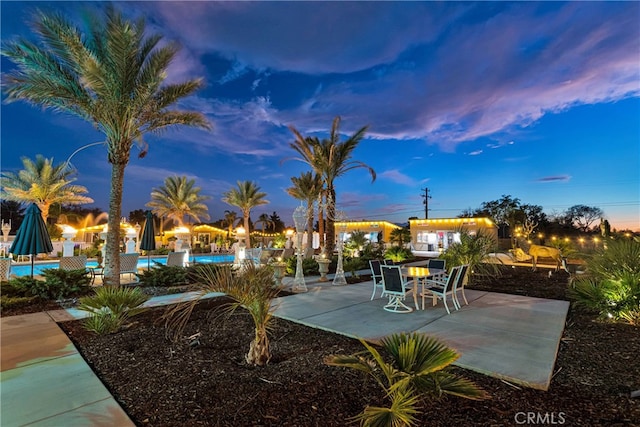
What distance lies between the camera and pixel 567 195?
33.9 m

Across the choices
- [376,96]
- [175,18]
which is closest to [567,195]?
[376,96]

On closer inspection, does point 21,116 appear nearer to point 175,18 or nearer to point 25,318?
point 175,18

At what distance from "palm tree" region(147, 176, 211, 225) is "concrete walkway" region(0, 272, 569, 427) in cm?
1947

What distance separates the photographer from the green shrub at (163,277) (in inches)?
344

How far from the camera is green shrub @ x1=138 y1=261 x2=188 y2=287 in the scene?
344 inches

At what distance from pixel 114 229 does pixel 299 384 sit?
25.4 feet

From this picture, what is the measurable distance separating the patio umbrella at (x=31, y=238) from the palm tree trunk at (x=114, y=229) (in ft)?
4.23

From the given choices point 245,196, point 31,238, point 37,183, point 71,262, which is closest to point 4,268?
point 71,262

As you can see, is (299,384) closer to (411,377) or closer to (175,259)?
(411,377)

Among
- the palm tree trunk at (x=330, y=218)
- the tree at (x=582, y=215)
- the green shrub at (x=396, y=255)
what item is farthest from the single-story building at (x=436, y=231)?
the tree at (x=582, y=215)

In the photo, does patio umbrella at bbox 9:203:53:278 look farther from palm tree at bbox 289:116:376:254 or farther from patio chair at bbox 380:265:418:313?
palm tree at bbox 289:116:376:254

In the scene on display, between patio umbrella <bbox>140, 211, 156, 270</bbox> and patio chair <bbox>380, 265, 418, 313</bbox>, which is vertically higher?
patio umbrella <bbox>140, 211, 156, 270</bbox>

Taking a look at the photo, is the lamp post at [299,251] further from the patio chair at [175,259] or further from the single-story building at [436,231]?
the single-story building at [436,231]

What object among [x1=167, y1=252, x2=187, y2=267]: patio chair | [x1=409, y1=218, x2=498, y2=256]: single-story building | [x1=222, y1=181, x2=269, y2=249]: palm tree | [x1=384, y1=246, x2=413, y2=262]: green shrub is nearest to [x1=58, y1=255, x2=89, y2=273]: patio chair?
[x1=167, y1=252, x2=187, y2=267]: patio chair
